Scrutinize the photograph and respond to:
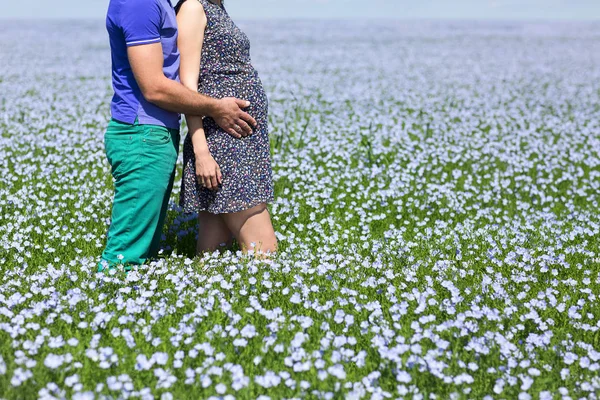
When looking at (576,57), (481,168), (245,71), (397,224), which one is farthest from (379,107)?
(576,57)

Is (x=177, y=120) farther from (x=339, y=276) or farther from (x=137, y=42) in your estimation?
(x=339, y=276)

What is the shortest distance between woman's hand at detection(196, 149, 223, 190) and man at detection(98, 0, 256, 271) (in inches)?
8.5

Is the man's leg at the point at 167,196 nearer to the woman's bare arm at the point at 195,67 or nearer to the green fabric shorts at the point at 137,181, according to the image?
the green fabric shorts at the point at 137,181

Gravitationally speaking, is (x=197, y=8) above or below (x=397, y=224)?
above

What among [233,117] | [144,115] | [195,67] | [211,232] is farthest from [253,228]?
[195,67]

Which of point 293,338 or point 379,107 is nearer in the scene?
point 293,338

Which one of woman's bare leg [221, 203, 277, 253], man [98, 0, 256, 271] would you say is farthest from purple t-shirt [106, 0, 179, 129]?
woman's bare leg [221, 203, 277, 253]

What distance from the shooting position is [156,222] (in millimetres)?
4324

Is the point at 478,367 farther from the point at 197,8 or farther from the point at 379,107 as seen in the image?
the point at 379,107

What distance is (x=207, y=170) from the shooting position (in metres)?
4.14

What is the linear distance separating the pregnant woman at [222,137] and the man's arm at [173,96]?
0.08 metres

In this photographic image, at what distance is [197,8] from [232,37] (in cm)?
30

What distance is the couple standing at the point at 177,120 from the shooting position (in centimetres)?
380

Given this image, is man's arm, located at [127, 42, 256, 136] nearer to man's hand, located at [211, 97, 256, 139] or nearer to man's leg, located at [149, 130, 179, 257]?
man's hand, located at [211, 97, 256, 139]
